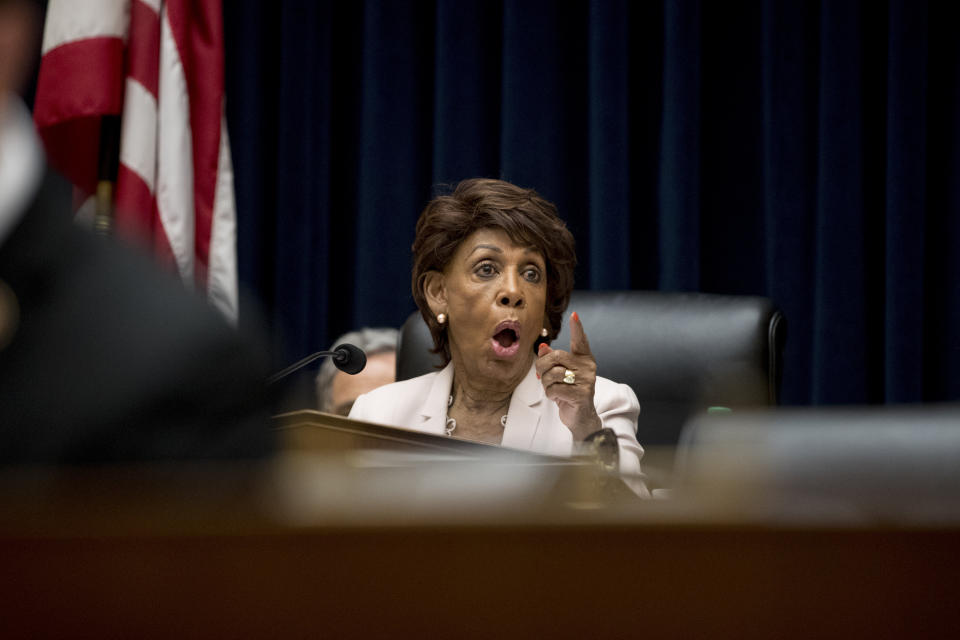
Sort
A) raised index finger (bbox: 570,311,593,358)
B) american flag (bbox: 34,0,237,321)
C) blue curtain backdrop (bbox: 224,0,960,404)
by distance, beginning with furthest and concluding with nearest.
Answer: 1. blue curtain backdrop (bbox: 224,0,960,404)
2. american flag (bbox: 34,0,237,321)
3. raised index finger (bbox: 570,311,593,358)

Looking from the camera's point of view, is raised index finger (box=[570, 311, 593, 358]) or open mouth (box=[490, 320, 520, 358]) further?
open mouth (box=[490, 320, 520, 358])

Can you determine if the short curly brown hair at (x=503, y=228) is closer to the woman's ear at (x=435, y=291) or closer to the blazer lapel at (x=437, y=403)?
A: the woman's ear at (x=435, y=291)

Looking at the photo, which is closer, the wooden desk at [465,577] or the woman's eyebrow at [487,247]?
the wooden desk at [465,577]

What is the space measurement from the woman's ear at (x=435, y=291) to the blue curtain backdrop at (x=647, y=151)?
1039 mm

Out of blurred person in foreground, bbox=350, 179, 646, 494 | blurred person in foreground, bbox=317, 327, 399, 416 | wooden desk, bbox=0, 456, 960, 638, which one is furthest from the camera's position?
blurred person in foreground, bbox=317, 327, 399, 416

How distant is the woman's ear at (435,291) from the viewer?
69.7 inches

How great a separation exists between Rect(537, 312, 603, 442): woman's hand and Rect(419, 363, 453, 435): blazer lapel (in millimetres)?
321

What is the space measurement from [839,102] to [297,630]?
105 inches

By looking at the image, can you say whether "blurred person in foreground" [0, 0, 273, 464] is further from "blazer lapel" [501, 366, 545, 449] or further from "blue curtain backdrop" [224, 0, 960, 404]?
"blue curtain backdrop" [224, 0, 960, 404]

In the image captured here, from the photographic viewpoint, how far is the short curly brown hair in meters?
1.68

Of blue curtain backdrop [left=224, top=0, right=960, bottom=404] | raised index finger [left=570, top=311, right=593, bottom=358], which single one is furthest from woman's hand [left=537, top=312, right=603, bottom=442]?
blue curtain backdrop [left=224, top=0, right=960, bottom=404]

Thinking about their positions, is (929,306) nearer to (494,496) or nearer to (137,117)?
(137,117)

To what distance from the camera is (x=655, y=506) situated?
11.2 inches

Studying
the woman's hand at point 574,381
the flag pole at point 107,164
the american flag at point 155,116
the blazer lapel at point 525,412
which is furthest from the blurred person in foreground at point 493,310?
the flag pole at point 107,164
